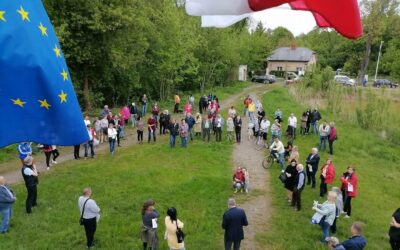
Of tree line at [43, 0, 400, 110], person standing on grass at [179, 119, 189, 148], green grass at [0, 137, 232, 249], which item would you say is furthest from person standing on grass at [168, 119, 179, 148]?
tree line at [43, 0, 400, 110]

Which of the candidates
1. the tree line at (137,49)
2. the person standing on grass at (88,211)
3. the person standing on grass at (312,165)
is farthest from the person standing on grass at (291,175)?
the tree line at (137,49)

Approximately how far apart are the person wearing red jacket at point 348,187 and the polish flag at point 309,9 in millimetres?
10854

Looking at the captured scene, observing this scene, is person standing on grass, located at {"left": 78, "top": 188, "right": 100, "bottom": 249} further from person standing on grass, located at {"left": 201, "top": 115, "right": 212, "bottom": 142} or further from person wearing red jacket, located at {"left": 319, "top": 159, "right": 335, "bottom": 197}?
person standing on grass, located at {"left": 201, "top": 115, "right": 212, "bottom": 142}

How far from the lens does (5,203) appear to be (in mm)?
11203

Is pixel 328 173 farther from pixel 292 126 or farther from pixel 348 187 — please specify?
pixel 292 126

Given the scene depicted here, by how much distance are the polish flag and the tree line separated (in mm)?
21201

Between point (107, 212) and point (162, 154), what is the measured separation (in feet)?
25.6

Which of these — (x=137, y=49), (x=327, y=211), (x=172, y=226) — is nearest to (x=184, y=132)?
(x=327, y=211)

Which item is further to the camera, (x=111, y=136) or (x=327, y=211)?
(x=111, y=136)

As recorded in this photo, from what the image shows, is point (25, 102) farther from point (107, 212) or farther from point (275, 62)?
point (275, 62)

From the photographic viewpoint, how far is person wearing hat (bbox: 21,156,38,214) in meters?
12.5

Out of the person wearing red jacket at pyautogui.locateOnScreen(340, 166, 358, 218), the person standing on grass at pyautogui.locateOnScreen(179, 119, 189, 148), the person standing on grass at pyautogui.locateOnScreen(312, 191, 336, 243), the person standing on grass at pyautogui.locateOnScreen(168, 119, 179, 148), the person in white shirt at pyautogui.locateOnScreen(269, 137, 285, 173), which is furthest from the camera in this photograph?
the person standing on grass at pyautogui.locateOnScreen(179, 119, 189, 148)

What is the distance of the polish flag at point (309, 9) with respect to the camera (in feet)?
12.9

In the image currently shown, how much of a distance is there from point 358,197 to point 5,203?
1276 centimetres
